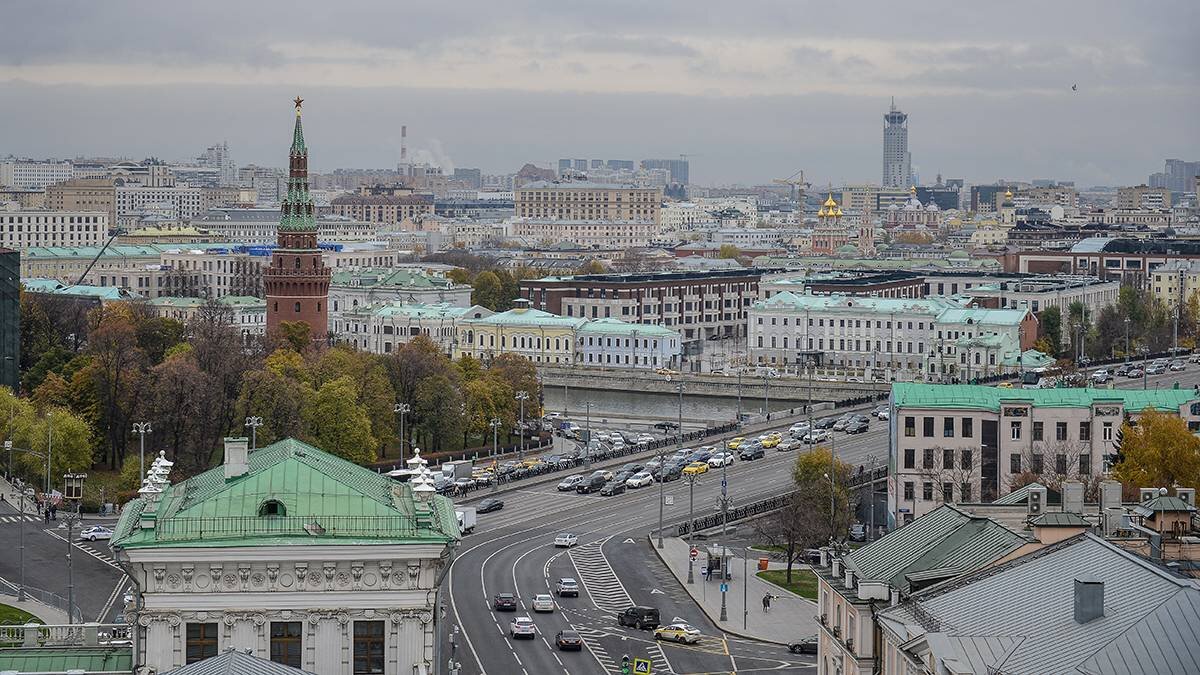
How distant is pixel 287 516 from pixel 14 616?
2362cm

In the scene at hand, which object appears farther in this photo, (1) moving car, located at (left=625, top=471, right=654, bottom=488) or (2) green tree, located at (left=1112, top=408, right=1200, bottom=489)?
(1) moving car, located at (left=625, top=471, right=654, bottom=488)

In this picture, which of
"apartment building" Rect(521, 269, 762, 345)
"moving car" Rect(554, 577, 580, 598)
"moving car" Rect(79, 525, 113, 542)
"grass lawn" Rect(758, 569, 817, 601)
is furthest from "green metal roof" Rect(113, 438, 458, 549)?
"apartment building" Rect(521, 269, 762, 345)

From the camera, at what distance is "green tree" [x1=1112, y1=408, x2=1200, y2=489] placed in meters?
73.8

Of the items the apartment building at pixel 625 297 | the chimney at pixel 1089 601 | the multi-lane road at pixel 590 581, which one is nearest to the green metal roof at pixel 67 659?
the chimney at pixel 1089 601

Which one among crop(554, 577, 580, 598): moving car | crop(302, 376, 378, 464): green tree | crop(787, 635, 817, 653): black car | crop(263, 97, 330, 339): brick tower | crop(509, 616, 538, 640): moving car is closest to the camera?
crop(787, 635, 817, 653): black car

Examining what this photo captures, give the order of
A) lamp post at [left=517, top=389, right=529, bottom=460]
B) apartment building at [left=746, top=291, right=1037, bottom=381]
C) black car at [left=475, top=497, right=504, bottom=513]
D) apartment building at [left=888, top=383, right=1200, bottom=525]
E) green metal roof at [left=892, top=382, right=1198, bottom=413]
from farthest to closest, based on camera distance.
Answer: apartment building at [left=746, top=291, right=1037, bottom=381]
lamp post at [left=517, top=389, right=529, bottom=460]
black car at [left=475, top=497, right=504, bottom=513]
green metal roof at [left=892, top=382, right=1198, bottom=413]
apartment building at [left=888, top=383, right=1200, bottom=525]

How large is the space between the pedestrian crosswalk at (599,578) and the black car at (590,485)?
13485 mm

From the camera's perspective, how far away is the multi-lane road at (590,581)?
193 ft

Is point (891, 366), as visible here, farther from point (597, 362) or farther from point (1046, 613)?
point (1046, 613)

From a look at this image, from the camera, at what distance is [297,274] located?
476 ft

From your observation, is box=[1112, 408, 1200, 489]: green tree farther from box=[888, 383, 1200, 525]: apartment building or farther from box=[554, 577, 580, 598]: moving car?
box=[554, 577, 580, 598]: moving car

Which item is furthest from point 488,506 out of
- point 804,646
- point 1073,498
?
point 1073,498

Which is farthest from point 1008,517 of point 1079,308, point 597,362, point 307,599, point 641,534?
point 1079,308

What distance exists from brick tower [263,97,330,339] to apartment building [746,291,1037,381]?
3838 centimetres
